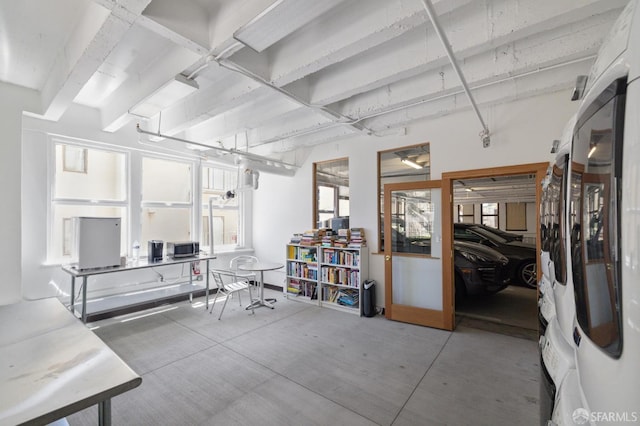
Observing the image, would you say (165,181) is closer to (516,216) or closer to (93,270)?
(93,270)

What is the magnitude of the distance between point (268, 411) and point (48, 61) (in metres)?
3.86

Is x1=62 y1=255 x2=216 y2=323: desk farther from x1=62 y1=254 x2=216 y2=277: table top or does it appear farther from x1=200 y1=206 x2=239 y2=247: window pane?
x1=200 y1=206 x2=239 y2=247: window pane

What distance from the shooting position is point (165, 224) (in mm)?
4883

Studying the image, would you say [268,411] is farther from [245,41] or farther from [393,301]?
[245,41]

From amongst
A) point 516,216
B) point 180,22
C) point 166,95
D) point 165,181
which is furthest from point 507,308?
point 516,216

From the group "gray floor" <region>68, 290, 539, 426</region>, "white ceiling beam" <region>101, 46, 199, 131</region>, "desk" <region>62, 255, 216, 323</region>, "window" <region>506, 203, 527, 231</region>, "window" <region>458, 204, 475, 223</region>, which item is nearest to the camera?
"gray floor" <region>68, 290, 539, 426</region>

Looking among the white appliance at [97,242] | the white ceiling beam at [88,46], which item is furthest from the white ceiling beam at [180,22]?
the white appliance at [97,242]

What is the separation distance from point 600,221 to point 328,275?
4.13 metres

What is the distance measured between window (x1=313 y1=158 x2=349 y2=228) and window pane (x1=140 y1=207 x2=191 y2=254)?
2.48 metres

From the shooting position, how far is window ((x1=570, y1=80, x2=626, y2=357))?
0.69 m

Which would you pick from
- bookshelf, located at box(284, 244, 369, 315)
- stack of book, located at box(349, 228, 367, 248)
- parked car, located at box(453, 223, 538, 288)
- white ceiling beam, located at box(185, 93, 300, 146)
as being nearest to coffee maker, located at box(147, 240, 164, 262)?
white ceiling beam, located at box(185, 93, 300, 146)

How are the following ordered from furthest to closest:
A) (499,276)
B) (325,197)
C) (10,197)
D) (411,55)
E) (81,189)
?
(325,197)
(499,276)
(81,189)
(10,197)
(411,55)

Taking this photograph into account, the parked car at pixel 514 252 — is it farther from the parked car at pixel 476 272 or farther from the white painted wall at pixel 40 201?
the white painted wall at pixel 40 201

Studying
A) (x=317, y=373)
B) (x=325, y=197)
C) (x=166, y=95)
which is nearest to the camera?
(x=317, y=373)
